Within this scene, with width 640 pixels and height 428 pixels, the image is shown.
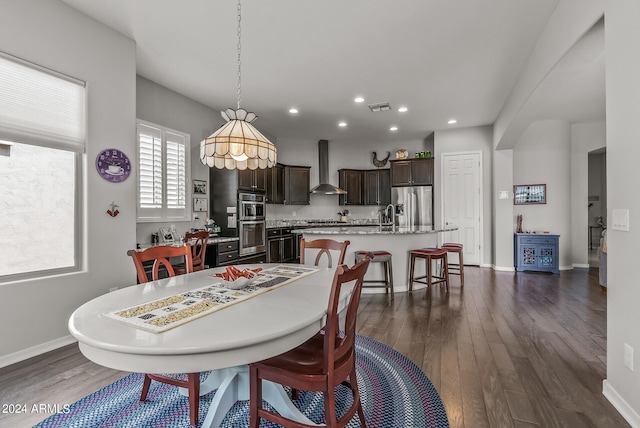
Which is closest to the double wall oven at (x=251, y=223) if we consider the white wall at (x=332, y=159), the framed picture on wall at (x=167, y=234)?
the framed picture on wall at (x=167, y=234)

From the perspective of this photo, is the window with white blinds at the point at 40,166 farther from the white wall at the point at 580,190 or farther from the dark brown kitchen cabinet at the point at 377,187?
the white wall at the point at 580,190

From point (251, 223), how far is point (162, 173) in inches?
64.4

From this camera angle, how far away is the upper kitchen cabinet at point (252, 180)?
5.29 meters

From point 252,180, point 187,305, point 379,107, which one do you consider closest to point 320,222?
point 252,180

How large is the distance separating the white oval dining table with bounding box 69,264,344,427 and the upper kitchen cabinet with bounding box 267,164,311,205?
5.18 meters

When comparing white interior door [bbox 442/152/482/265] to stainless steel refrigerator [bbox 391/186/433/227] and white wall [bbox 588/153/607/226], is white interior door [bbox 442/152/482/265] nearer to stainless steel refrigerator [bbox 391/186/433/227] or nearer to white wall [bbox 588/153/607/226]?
stainless steel refrigerator [bbox 391/186/433/227]

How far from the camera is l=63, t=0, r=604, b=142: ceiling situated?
2834 millimetres

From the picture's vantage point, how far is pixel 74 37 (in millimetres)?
2898

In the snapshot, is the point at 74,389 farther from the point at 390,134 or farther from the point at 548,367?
the point at 390,134

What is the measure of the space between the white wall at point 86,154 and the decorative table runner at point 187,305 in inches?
69.8

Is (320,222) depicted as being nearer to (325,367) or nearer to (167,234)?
(167,234)

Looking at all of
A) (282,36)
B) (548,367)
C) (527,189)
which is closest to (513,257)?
(527,189)

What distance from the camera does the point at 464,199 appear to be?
668 centimetres

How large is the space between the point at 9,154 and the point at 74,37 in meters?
1.21
